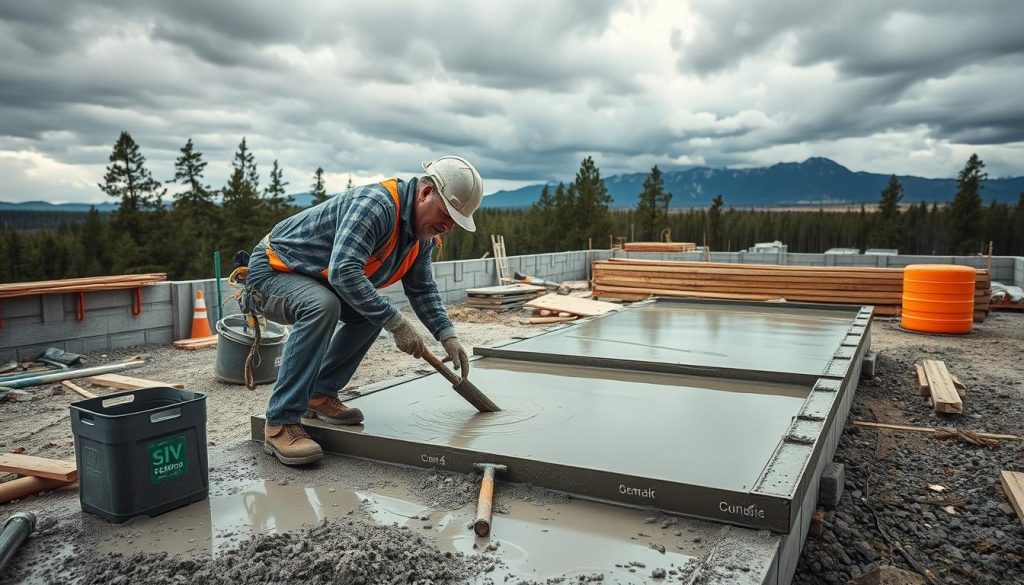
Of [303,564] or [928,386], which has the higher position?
[303,564]

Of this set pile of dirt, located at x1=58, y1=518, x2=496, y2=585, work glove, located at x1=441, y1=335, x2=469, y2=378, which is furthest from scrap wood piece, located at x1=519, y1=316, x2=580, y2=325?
pile of dirt, located at x1=58, y1=518, x2=496, y2=585

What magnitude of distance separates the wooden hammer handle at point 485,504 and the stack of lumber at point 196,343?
5.68 meters

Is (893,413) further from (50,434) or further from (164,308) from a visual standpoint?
(164,308)

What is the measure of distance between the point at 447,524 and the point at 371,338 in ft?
4.37

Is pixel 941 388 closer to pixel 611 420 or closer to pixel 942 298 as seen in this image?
pixel 611 420

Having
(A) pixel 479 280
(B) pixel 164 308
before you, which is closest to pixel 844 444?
(B) pixel 164 308

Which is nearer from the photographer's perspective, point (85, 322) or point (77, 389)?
point (77, 389)

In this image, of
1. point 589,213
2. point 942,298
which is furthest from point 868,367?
point 589,213

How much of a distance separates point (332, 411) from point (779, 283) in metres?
8.89

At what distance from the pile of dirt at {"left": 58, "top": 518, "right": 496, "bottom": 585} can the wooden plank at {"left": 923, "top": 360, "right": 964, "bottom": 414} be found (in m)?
4.22

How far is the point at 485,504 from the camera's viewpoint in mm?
2400

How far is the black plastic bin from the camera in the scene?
2.43 m

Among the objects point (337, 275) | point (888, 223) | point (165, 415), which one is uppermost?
point (888, 223)

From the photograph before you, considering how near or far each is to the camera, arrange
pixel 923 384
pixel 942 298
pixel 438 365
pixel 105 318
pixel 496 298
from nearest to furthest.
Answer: pixel 438 365, pixel 923 384, pixel 105 318, pixel 942 298, pixel 496 298
